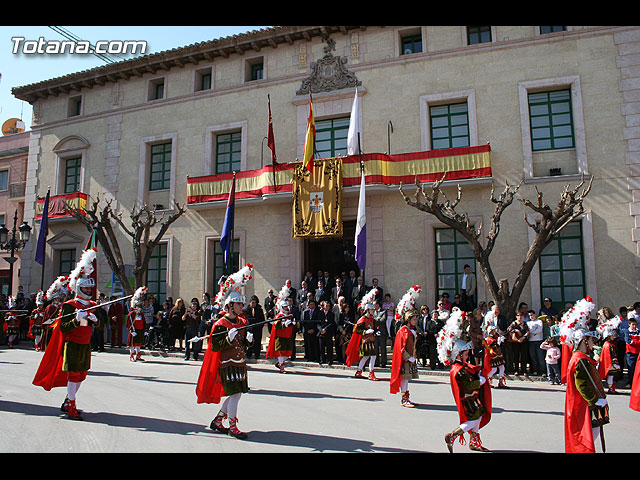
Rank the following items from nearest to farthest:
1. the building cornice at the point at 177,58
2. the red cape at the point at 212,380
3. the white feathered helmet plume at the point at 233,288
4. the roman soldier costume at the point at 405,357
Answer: the red cape at the point at 212,380 → the white feathered helmet plume at the point at 233,288 → the roman soldier costume at the point at 405,357 → the building cornice at the point at 177,58

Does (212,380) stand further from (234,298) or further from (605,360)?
(605,360)

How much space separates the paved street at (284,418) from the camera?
5.98 m

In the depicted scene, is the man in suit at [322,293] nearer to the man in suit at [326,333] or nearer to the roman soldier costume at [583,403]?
the man in suit at [326,333]

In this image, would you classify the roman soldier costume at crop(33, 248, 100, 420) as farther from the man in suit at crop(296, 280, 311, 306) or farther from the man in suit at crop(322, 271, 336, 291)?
the man in suit at crop(322, 271, 336, 291)

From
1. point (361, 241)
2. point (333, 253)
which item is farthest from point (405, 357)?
point (333, 253)

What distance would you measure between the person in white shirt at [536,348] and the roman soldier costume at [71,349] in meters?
10.1

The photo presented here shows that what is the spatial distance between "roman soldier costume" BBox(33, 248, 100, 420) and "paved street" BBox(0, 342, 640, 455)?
45 centimetres

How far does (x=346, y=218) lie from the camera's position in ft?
60.7

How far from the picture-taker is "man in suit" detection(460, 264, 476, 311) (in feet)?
49.9

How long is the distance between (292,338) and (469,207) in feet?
25.5

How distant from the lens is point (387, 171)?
1752cm

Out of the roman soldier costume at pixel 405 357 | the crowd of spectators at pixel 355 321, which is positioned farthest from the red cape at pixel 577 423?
the crowd of spectators at pixel 355 321

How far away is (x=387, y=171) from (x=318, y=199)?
8.95 feet

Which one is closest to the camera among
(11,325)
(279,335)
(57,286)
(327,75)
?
(57,286)
